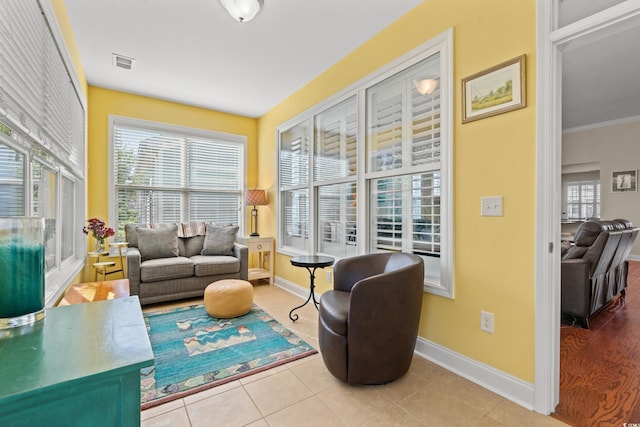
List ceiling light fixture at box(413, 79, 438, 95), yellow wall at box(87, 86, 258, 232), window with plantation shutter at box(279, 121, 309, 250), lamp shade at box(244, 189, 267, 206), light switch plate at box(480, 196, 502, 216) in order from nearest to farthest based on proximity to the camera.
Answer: light switch plate at box(480, 196, 502, 216), ceiling light fixture at box(413, 79, 438, 95), yellow wall at box(87, 86, 258, 232), window with plantation shutter at box(279, 121, 309, 250), lamp shade at box(244, 189, 267, 206)

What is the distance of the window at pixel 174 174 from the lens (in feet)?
13.4

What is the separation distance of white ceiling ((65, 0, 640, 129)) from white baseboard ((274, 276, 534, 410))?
195 cm

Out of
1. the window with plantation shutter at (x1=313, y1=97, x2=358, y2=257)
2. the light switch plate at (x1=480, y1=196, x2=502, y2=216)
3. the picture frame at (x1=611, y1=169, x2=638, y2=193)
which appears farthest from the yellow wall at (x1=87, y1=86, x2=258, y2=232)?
the picture frame at (x1=611, y1=169, x2=638, y2=193)

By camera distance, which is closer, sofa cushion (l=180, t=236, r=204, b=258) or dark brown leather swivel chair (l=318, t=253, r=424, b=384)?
dark brown leather swivel chair (l=318, t=253, r=424, b=384)

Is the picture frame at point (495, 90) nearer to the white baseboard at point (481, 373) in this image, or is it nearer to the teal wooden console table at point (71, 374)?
the white baseboard at point (481, 373)

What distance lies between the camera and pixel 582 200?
7.29 meters

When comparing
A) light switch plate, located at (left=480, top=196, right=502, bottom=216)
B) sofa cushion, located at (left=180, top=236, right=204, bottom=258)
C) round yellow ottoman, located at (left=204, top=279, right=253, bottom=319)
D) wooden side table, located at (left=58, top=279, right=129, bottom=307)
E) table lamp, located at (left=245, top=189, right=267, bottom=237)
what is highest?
table lamp, located at (left=245, top=189, right=267, bottom=237)

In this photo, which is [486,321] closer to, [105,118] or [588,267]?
[588,267]

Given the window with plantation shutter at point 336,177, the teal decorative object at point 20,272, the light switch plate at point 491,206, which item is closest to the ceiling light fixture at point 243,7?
the window with plantation shutter at point 336,177

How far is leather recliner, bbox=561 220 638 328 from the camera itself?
2732mm

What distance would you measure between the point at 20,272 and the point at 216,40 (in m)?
2.67

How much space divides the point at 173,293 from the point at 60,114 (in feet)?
6.94

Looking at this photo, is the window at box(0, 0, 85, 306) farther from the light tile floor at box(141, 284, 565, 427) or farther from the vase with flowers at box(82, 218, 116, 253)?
the light tile floor at box(141, 284, 565, 427)

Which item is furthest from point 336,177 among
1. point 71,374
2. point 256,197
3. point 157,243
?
point 71,374
